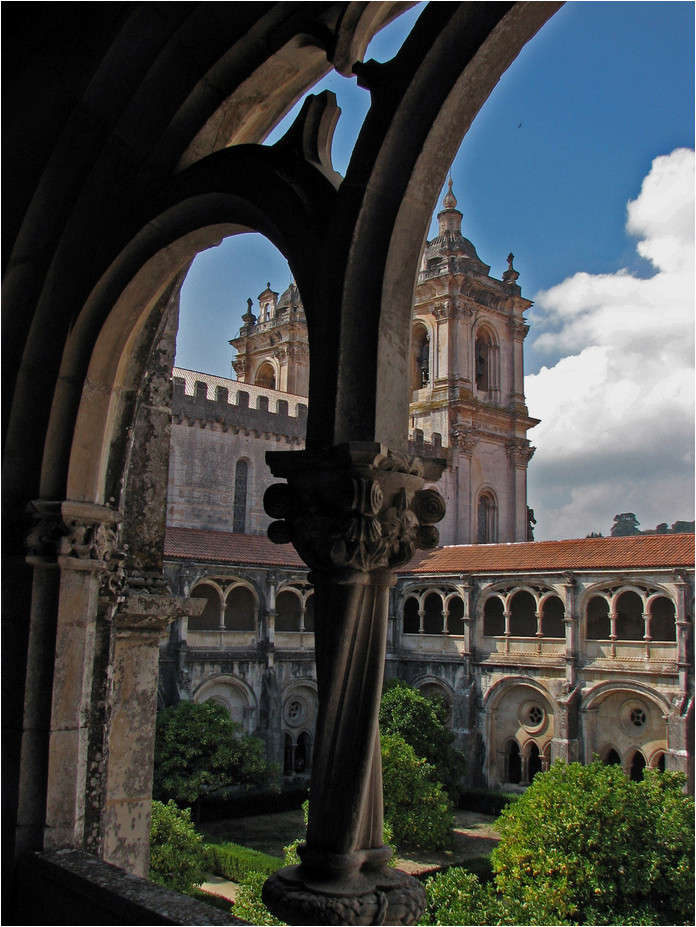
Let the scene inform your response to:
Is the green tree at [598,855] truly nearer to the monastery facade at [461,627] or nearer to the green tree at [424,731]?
the monastery facade at [461,627]

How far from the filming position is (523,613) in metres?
27.4

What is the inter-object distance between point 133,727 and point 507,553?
23.0m

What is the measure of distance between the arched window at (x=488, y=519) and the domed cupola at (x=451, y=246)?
31.1ft

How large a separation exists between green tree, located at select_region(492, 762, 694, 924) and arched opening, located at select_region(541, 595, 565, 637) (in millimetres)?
12522

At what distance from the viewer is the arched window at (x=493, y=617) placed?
26.3 metres

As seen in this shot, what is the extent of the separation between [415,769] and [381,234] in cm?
1826

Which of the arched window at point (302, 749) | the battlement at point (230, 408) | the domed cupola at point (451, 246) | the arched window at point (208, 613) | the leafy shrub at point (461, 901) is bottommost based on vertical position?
the arched window at point (302, 749)

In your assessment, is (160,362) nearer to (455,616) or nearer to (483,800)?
(483,800)

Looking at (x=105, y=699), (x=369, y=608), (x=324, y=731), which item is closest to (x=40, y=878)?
(x=105, y=699)

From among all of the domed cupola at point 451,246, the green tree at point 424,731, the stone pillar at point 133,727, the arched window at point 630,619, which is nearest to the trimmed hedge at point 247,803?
the green tree at point 424,731

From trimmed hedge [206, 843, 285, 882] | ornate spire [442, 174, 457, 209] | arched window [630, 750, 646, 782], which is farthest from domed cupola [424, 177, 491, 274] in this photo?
trimmed hedge [206, 843, 285, 882]

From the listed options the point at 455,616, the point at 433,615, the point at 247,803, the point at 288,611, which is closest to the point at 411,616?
the point at 433,615

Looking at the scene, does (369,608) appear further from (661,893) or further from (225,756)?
(225,756)

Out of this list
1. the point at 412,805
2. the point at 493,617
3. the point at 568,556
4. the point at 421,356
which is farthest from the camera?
the point at 421,356
